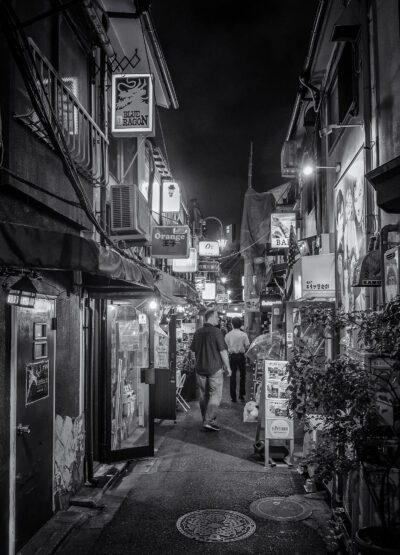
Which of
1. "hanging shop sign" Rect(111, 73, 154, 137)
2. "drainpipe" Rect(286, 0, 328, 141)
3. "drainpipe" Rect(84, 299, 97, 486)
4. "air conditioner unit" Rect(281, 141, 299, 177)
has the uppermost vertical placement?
"drainpipe" Rect(286, 0, 328, 141)

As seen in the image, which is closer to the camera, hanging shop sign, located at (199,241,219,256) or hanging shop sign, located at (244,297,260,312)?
hanging shop sign, located at (199,241,219,256)

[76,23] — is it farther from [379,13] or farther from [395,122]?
[395,122]

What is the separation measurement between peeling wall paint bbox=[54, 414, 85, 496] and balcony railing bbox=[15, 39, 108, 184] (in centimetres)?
427

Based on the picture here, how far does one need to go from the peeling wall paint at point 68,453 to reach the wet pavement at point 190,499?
59 centimetres

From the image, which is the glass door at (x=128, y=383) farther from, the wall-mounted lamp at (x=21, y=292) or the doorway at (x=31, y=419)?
the wall-mounted lamp at (x=21, y=292)

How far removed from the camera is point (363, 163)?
8438 mm

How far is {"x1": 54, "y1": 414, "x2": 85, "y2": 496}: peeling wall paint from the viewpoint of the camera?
7.42m

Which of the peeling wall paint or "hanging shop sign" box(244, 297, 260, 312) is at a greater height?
"hanging shop sign" box(244, 297, 260, 312)

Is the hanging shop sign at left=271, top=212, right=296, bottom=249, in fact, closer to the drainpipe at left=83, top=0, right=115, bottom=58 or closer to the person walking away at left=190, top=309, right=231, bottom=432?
the person walking away at left=190, top=309, right=231, bottom=432

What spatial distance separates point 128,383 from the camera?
11047 millimetres

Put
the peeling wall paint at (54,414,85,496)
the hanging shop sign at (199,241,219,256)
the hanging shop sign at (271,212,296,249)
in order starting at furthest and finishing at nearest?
the hanging shop sign at (199,241,219,256), the hanging shop sign at (271,212,296,249), the peeling wall paint at (54,414,85,496)

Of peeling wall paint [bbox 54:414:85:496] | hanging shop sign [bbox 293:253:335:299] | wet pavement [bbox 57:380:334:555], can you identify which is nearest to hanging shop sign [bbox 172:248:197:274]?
wet pavement [bbox 57:380:334:555]

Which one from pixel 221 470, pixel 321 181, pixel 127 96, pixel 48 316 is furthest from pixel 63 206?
pixel 321 181

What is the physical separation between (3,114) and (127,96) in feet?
16.2
